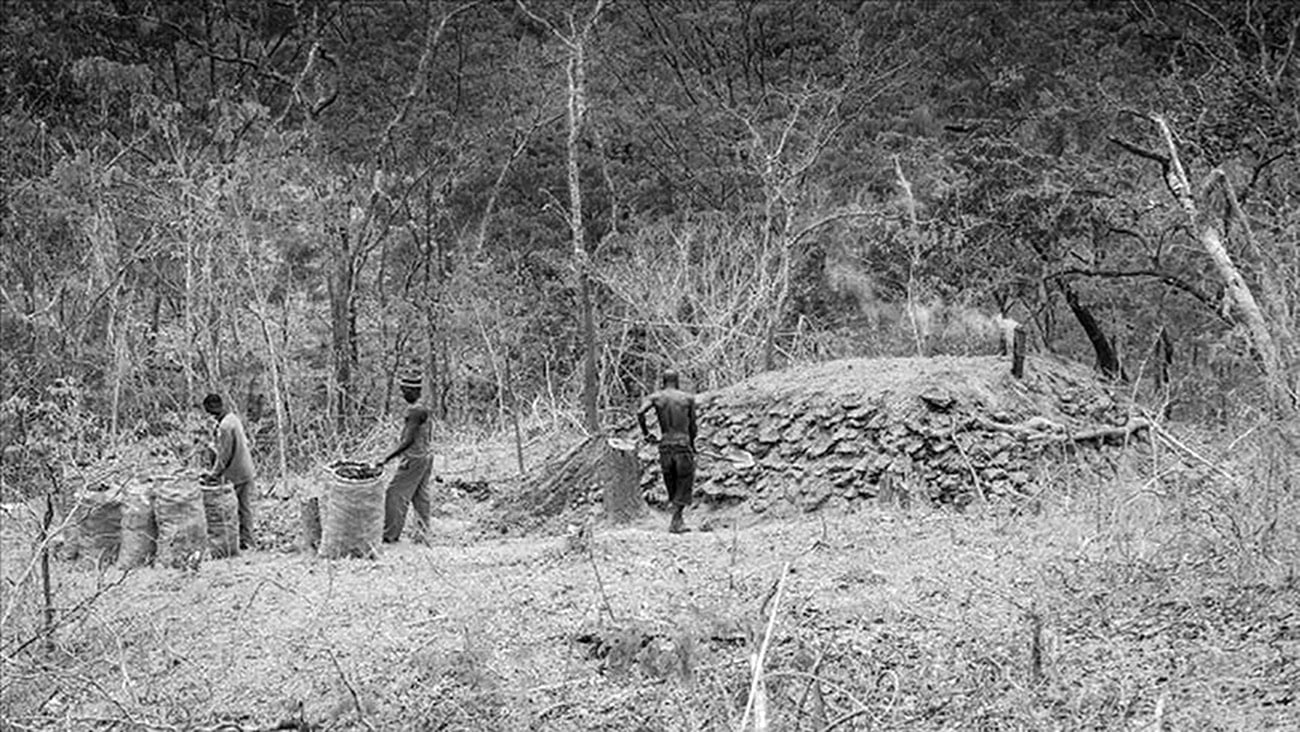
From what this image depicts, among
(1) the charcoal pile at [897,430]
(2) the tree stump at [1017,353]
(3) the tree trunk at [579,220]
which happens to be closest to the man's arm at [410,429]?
(1) the charcoal pile at [897,430]

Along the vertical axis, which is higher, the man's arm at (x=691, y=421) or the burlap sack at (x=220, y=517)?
the man's arm at (x=691, y=421)

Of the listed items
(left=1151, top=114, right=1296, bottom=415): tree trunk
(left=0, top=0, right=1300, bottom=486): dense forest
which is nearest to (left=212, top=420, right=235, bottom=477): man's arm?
(left=0, top=0, right=1300, bottom=486): dense forest

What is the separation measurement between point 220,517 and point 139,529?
0.60m

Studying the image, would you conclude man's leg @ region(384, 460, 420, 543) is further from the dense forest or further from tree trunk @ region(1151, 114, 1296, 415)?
tree trunk @ region(1151, 114, 1296, 415)

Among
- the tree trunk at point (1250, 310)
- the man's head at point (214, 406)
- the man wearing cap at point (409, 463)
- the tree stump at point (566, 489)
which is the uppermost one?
the tree trunk at point (1250, 310)

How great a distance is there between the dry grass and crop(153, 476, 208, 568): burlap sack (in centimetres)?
33

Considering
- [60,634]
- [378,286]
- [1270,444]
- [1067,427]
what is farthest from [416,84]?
[1270,444]

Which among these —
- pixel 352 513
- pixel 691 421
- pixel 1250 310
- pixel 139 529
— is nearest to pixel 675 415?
pixel 691 421

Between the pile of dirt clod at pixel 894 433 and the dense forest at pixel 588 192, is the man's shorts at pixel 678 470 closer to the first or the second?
the pile of dirt clod at pixel 894 433

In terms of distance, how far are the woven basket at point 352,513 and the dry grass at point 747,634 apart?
1.08 ft

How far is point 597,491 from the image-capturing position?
1344 centimetres

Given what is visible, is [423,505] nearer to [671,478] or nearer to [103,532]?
[671,478]

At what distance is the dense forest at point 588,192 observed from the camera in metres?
18.0

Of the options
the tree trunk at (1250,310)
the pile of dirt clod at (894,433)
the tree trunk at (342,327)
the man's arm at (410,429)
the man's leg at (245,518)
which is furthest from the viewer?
the tree trunk at (342,327)
